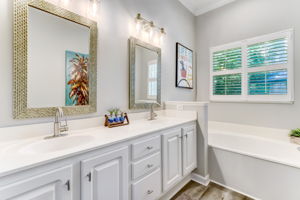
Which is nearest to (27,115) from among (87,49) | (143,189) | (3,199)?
(3,199)

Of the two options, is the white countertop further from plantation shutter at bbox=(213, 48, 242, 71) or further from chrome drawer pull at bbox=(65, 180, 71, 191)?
plantation shutter at bbox=(213, 48, 242, 71)

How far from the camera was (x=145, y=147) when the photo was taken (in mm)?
1267

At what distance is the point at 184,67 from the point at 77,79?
2.05m

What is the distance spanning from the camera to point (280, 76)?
2184 millimetres

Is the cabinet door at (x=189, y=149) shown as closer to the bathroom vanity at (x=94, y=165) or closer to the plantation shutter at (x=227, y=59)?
the bathroom vanity at (x=94, y=165)

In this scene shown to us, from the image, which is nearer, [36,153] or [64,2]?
[36,153]

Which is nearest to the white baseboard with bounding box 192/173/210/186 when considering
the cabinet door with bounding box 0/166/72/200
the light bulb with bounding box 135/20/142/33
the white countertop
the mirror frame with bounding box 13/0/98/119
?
the white countertop

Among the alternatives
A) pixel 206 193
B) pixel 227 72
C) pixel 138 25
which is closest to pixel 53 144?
pixel 138 25

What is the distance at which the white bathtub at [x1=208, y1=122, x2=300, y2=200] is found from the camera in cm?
152

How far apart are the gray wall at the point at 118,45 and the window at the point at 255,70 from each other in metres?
0.63

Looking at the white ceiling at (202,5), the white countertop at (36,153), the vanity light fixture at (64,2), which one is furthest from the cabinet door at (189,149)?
the white ceiling at (202,5)

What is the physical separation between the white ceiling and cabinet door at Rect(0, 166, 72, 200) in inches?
127

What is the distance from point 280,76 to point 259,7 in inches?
48.9

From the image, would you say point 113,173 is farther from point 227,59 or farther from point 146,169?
point 227,59
